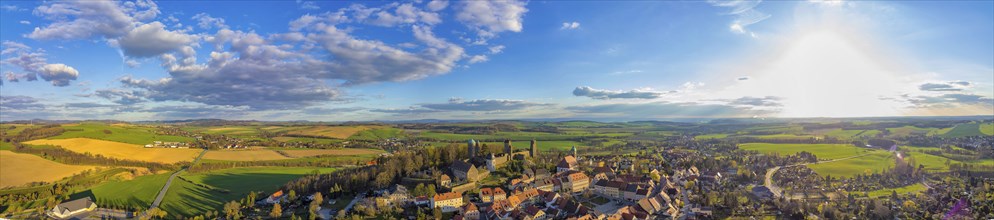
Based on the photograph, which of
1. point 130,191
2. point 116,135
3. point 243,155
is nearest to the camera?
point 130,191

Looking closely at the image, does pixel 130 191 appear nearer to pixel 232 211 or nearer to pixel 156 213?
pixel 156 213

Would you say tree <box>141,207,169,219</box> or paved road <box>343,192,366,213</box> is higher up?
paved road <box>343,192,366,213</box>

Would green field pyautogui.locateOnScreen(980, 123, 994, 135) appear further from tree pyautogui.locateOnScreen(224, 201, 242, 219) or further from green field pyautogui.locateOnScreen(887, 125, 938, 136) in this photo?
tree pyautogui.locateOnScreen(224, 201, 242, 219)

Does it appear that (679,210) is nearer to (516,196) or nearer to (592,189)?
(592,189)

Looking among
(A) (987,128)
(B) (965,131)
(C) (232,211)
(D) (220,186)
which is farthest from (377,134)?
(A) (987,128)

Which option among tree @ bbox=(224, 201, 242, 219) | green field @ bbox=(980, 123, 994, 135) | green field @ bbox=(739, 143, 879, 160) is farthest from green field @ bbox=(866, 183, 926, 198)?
green field @ bbox=(980, 123, 994, 135)
